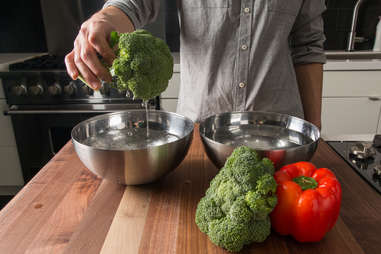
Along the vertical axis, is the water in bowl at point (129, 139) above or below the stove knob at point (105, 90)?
above

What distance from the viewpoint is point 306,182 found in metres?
0.57

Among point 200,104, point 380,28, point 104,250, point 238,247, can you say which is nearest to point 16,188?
point 200,104

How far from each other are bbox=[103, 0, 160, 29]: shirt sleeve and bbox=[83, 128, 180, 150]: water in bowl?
33cm

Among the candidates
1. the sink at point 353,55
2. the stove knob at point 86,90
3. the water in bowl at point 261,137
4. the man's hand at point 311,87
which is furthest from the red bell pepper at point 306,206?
the sink at point 353,55

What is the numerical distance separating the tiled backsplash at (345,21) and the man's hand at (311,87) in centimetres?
137

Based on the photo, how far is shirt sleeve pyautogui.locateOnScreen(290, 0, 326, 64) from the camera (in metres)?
1.15

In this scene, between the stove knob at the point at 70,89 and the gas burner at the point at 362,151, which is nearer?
the gas burner at the point at 362,151

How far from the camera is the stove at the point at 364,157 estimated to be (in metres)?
0.77

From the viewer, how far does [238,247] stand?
52 centimetres

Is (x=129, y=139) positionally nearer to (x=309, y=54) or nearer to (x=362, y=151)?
(x=362, y=151)

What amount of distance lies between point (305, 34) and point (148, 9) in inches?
23.7

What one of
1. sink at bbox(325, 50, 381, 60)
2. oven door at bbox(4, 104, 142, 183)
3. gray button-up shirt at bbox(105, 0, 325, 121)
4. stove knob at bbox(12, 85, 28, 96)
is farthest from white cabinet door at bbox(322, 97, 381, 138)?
stove knob at bbox(12, 85, 28, 96)

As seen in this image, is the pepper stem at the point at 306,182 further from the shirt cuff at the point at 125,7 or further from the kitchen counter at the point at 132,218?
the shirt cuff at the point at 125,7

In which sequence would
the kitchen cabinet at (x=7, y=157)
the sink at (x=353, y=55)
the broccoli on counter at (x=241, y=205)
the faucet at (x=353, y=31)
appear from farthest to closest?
the sink at (x=353, y=55)
the faucet at (x=353, y=31)
the kitchen cabinet at (x=7, y=157)
the broccoli on counter at (x=241, y=205)
